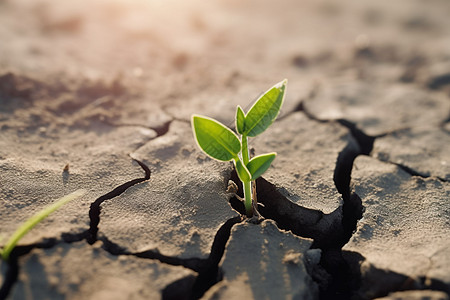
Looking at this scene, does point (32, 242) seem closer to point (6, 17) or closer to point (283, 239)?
point (283, 239)

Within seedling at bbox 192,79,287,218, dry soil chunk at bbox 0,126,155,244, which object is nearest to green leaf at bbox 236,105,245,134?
seedling at bbox 192,79,287,218

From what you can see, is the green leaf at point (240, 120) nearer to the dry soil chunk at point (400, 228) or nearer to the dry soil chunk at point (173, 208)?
the dry soil chunk at point (173, 208)

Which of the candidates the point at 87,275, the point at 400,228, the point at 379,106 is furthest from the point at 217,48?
the point at 87,275

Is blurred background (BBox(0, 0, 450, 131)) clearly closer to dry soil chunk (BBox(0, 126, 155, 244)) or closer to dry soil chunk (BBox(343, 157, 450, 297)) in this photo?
dry soil chunk (BBox(0, 126, 155, 244))

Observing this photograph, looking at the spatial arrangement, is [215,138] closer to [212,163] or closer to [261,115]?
[261,115]

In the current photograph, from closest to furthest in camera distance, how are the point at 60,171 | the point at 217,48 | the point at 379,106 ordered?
the point at 60,171
the point at 379,106
the point at 217,48

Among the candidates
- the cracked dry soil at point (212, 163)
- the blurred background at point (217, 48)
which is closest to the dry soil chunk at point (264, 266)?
the cracked dry soil at point (212, 163)
